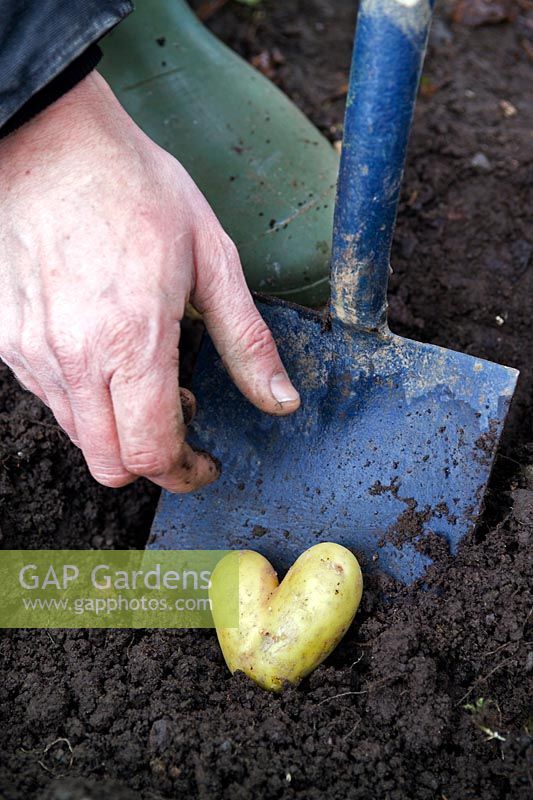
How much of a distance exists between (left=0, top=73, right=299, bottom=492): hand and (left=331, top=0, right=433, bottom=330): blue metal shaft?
0.21 metres

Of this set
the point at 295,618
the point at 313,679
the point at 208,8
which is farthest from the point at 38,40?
the point at 208,8

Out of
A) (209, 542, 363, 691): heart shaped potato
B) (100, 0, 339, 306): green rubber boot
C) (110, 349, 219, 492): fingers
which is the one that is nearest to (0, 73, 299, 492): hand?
(110, 349, 219, 492): fingers

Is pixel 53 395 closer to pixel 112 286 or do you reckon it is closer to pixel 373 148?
pixel 112 286

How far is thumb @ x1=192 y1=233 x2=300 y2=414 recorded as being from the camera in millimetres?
1331

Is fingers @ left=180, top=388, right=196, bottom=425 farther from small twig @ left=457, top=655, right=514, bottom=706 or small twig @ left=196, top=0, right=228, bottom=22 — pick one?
small twig @ left=196, top=0, right=228, bottom=22

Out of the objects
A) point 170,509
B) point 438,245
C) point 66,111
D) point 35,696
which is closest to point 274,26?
point 438,245

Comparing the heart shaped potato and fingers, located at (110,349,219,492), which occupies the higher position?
fingers, located at (110,349,219,492)

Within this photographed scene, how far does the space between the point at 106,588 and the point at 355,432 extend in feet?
2.13

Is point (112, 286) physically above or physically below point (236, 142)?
above

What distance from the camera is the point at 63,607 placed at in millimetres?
1598

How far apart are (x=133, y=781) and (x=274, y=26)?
249 centimetres

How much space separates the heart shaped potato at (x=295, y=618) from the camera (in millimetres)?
1356

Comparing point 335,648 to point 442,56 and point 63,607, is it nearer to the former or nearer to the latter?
point 63,607

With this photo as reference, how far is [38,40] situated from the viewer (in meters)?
1.26
